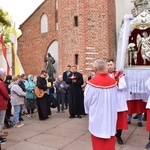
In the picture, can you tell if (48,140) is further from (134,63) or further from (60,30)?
(60,30)

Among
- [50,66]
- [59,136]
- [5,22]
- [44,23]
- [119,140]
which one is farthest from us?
[5,22]

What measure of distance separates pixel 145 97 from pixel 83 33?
23.3ft

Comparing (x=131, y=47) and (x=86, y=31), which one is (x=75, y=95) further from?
(x=86, y=31)

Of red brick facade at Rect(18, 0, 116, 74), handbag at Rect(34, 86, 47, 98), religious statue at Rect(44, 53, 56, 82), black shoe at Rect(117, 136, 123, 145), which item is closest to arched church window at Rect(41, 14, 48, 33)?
religious statue at Rect(44, 53, 56, 82)

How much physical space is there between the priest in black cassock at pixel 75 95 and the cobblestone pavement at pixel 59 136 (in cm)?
69

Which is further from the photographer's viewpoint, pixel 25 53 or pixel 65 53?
pixel 25 53

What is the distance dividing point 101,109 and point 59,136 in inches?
93.4

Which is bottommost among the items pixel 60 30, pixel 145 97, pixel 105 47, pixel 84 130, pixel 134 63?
pixel 84 130

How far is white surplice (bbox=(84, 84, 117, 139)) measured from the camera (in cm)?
393

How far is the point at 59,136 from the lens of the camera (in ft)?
19.5

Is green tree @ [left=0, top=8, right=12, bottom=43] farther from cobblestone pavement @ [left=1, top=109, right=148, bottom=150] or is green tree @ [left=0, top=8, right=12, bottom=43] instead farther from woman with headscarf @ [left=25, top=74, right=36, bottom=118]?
cobblestone pavement @ [left=1, top=109, right=148, bottom=150]

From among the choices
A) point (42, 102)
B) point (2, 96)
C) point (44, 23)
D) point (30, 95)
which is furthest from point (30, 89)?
point (44, 23)

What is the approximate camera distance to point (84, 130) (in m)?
6.50

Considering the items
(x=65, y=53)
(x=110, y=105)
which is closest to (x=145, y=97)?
(x=110, y=105)
